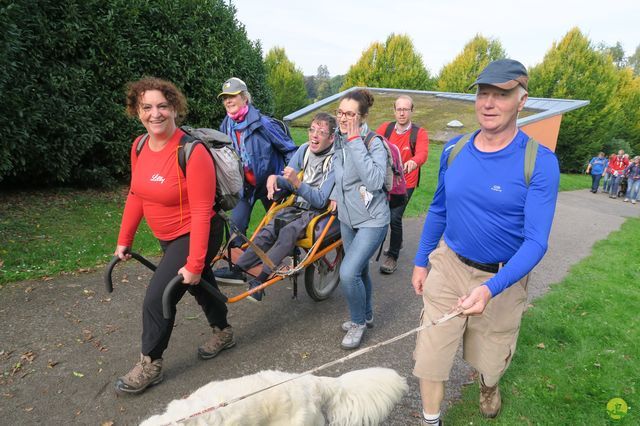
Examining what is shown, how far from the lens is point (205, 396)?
2010 millimetres

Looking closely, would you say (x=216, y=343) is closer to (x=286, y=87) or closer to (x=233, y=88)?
(x=233, y=88)

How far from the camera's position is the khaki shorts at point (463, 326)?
2557mm

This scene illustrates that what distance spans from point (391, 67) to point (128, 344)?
37317 millimetres

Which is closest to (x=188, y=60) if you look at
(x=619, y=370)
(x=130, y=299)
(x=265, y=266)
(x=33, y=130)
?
(x=33, y=130)

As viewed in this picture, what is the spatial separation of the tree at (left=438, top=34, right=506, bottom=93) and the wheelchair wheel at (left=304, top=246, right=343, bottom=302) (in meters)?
33.3

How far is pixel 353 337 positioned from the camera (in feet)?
12.9

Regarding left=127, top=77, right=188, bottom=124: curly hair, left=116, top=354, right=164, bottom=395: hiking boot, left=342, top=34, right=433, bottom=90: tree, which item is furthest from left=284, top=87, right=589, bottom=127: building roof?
left=116, top=354, right=164, bottom=395: hiking boot

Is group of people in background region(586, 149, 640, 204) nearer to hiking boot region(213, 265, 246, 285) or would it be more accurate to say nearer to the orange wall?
the orange wall

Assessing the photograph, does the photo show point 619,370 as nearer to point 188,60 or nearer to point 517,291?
point 517,291

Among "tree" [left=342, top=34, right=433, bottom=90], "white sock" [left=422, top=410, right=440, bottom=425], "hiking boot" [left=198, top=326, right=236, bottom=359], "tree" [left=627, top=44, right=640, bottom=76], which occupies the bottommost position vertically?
"hiking boot" [left=198, top=326, right=236, bottom=359]

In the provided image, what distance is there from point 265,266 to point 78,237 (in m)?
3.99

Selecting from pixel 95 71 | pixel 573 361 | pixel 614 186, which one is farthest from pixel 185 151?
pixel 614 186

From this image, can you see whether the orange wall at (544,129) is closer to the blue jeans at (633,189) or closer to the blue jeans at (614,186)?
the blue jeans at (614,186)

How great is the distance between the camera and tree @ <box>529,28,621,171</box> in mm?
26984
